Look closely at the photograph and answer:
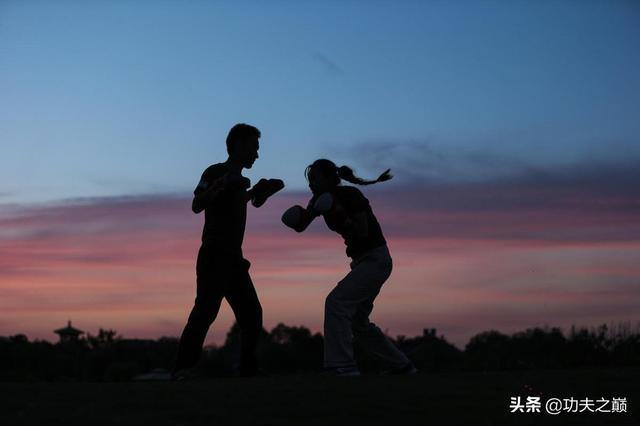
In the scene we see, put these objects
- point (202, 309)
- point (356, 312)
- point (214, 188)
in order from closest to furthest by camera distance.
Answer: point (214, 188)
point (202, 309)
point (356, 312)

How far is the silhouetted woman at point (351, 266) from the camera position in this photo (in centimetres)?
856

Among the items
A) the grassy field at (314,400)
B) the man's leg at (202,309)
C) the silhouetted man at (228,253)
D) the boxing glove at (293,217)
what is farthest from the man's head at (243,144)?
the grassy field at (314,400)

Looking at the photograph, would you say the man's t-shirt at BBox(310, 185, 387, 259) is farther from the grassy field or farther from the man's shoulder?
the grassy field

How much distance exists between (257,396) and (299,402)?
1.20ft

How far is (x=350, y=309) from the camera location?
8664 mm

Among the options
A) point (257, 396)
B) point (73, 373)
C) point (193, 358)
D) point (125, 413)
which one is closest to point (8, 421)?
point (125, 413)

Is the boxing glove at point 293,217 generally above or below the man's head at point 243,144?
below

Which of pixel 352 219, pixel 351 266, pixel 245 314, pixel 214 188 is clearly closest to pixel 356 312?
pixel 351 266

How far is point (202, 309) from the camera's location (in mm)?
8492

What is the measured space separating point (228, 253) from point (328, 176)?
4.10 ft

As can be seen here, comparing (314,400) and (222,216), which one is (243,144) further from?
(314,400)

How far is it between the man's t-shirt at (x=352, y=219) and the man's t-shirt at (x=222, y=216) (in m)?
0.74

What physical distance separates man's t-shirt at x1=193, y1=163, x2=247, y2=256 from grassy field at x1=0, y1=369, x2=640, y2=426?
4.94 feet

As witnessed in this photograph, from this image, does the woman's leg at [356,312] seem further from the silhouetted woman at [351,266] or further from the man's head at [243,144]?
the man's head at [243,144]
